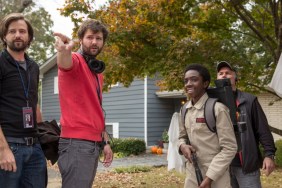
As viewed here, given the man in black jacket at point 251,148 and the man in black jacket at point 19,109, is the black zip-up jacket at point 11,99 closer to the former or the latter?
the man in black jacket at point 19,109

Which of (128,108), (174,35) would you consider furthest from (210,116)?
(128,108)

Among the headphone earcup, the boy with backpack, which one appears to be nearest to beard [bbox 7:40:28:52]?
the headphone earcup

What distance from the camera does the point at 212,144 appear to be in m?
3.03

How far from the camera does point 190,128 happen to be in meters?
3.19

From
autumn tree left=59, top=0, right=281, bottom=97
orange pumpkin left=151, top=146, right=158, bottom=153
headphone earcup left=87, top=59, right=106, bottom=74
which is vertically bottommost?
orange pumpkin left=151, top=146, right=158, bottom=153

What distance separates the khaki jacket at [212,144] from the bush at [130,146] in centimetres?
1243

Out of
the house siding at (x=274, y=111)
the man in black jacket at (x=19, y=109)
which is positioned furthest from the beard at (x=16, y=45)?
the house siding at (x=274, y=111)

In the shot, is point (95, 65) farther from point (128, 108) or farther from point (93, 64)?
point (128, 108)

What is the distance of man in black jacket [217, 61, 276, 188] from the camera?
3.64 metres

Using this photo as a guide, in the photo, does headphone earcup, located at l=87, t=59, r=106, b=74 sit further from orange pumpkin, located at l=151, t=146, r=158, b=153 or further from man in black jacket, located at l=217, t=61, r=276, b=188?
orange pumpkin, located at l=151, t=146, r=158, b=153

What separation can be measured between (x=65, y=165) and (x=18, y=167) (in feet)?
1.46

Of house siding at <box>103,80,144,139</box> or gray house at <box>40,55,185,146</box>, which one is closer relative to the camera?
gray house at <box>40,55,185,146</box>

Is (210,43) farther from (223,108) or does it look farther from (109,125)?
(109,125)

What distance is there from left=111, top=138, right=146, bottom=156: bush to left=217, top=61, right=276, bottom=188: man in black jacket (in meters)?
11.9
